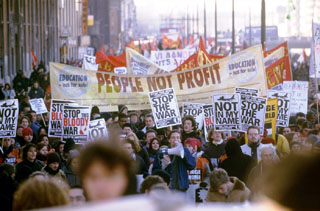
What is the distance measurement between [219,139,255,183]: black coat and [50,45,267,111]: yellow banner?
17.9 feet

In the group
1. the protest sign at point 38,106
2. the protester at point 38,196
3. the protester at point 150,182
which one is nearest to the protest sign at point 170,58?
the protest sign at point 38,106

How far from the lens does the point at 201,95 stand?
44.9ft

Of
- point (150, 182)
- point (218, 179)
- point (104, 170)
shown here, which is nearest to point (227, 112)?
point (218, 179)

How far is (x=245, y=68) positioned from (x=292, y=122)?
1348 mm

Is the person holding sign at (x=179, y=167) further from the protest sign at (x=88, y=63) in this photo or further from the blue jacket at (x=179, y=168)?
the protest sign at (x=88, y=63)

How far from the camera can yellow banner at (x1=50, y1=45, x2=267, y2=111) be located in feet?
44.3

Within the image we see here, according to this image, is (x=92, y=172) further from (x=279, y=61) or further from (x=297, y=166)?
(x=279, y=61)

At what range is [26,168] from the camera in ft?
25.8

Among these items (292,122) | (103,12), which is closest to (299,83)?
(292,122)

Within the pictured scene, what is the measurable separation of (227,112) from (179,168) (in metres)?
2.87

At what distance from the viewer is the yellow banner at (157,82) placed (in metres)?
13.5

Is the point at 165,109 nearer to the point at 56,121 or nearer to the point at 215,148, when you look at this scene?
the point at 56,121

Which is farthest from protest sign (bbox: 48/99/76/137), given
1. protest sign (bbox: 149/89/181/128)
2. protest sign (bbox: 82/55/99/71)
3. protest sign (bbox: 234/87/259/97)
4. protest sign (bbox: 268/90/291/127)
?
protest sign (bbox: 82/55/99/71)

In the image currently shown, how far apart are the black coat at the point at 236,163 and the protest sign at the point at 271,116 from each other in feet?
10.6
